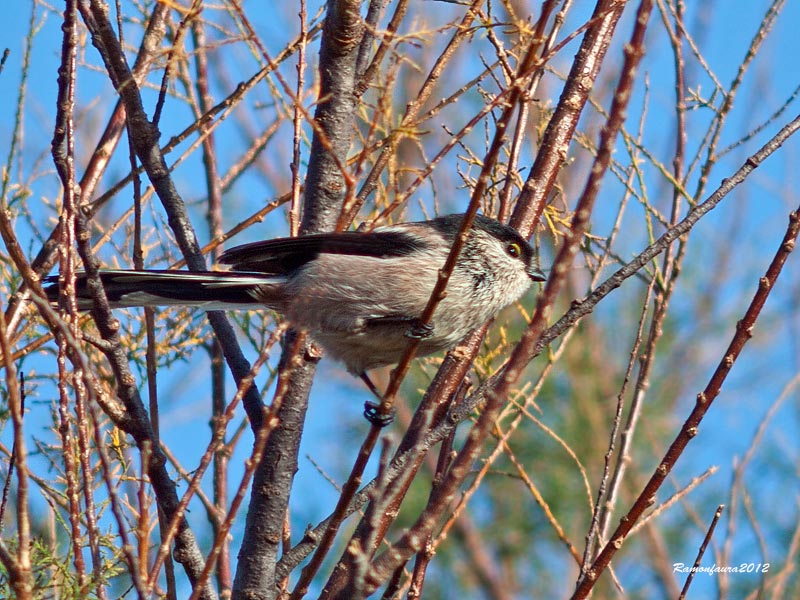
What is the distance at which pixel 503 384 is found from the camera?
1.68 metres

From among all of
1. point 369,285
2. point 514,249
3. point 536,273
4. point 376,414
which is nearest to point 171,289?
point 369,285

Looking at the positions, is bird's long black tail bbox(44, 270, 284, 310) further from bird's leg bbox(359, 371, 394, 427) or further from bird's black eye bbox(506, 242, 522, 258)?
bird's black eye bbox(506, 242, 522, 258)

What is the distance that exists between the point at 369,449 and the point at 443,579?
198 inches

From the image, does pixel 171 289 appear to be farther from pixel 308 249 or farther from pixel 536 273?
pixel 536 273

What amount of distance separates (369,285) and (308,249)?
242 millimetres

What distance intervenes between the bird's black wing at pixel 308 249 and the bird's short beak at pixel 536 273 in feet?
1.40

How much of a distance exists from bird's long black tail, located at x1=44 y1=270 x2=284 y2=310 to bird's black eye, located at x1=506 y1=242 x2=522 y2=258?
872 millimetres

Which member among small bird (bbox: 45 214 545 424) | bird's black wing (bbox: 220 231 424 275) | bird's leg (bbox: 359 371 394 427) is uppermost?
bird's black wing (bbox: 220 231 424 275)

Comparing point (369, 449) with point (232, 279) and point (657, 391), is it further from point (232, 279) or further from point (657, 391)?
point (657, 391)

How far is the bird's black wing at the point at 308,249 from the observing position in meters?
3.04

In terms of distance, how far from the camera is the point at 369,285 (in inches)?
126

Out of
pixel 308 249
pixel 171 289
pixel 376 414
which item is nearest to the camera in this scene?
pixel 376 414

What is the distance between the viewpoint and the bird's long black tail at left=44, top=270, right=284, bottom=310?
9.36 feet

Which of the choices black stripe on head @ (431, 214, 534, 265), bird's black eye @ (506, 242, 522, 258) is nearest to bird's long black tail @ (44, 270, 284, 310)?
black stripe on head @ (431, 214, 534, 265)
